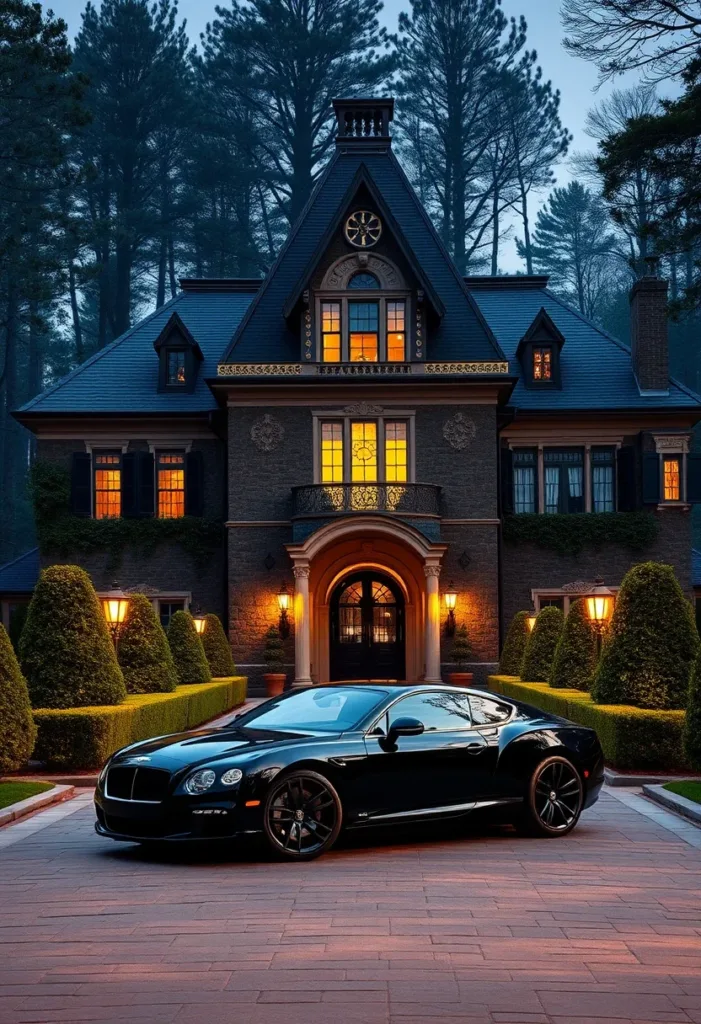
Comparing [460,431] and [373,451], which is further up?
[460,431]

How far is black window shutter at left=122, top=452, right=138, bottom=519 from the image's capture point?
36844 mm

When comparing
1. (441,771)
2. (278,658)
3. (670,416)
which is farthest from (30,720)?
(670,416)

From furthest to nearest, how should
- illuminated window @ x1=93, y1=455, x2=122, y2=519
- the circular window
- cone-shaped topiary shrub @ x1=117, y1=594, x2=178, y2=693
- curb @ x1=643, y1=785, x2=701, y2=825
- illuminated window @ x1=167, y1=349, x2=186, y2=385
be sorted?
1. illuminated window @ x1=167, y1=349, x2=186, y2=385
2. illuminated window @ x1=93, y1=455, x2=122, y2=519
3. the circular window
4. cone-shaped topiary shrub @ x1=117, y1=594, x2=178, y2=693
5. curb @ x1=643, y1=785, x2=701, y2=825

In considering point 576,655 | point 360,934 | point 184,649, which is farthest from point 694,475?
point 360,934

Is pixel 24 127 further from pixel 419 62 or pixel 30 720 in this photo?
pixel 30 720

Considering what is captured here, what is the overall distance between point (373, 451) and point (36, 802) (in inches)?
878

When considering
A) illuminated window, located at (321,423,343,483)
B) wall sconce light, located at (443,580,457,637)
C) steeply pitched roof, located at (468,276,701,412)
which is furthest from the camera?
steeply pitched roof, located at (468,276,701,412)

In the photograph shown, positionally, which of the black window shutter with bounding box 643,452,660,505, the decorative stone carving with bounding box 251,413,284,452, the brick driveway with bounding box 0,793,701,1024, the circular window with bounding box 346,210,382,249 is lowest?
the brick driveway with bounding box 0,793,701,1024

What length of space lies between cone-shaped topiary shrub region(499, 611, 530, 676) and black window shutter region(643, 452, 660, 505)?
25.0ft

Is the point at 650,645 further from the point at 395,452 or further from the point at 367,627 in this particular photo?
the point at 367,627

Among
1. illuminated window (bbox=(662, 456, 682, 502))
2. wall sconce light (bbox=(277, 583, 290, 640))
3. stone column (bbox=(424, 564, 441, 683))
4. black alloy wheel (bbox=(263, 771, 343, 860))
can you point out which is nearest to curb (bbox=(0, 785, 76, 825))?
black alloy wheel (bbox=(263, 771, 343, 860))

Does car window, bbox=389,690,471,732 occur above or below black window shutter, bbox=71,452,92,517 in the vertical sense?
below

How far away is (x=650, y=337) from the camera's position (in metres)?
38.2

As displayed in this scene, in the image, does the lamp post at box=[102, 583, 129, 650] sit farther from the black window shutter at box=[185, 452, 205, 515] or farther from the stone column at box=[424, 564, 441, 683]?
the black window shutter at box=[185, 452, 205, 515]
